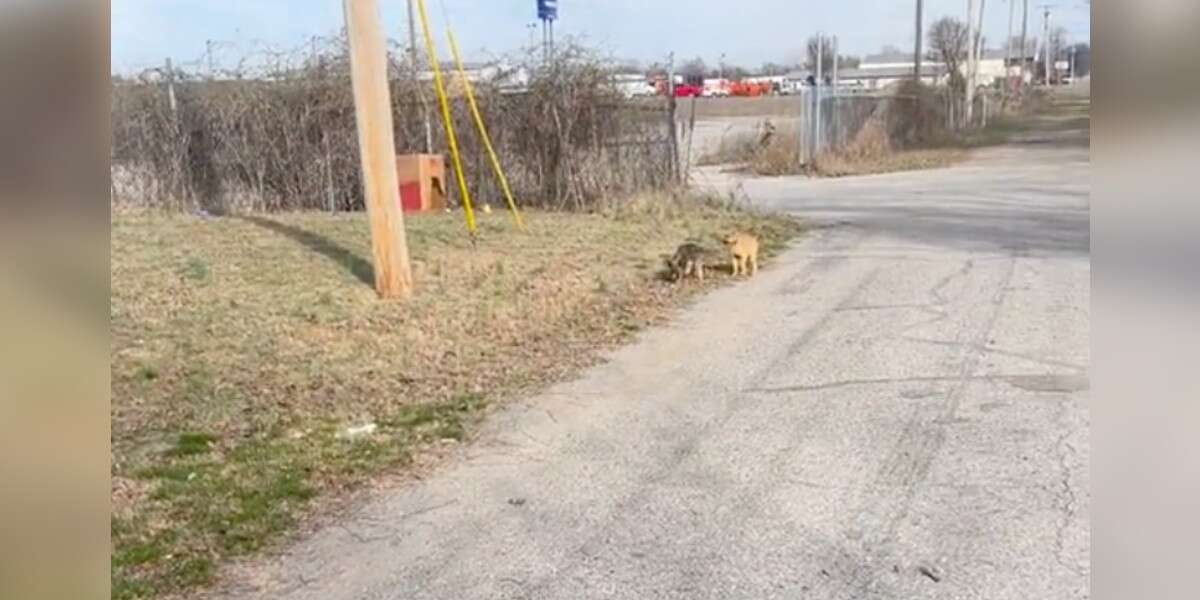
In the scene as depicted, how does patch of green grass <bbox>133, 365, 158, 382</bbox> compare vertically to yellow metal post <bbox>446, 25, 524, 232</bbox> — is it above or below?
below

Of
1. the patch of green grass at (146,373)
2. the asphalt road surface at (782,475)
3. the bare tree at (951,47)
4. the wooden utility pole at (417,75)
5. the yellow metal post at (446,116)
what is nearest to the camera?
the asphalt road surface at (782,475)

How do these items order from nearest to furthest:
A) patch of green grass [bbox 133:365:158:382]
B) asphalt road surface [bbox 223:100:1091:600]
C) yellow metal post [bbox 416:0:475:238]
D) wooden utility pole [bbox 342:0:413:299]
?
asphalt road surface [bbox 223:100:1091:600], patch of green grass [bbox 133:365:158:382], wooden utility pole [bbox 342:0:413:299], yellow metal post [bbox 416:0:475:238]

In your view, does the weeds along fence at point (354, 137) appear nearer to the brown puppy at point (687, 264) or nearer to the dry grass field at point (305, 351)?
the dry grass field at point (305, 351)

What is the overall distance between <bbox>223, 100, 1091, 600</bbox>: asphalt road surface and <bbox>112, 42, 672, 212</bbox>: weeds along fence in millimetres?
4426

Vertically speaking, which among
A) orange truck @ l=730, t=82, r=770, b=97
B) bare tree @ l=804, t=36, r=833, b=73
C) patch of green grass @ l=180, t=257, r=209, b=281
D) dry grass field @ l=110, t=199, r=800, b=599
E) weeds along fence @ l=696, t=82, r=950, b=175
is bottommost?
dry grass field @ l=110, t=199, r=800, b=599

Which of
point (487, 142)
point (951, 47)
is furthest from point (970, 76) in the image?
point (487, 142)

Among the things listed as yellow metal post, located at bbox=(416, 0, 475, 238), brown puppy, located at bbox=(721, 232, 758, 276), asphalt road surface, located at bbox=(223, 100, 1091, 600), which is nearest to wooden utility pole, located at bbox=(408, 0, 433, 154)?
yellow metal post, located at bbox=(416, 0, 475, 238)

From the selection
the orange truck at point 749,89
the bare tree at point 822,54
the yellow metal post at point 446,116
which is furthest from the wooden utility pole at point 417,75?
the bare tree at point 822,54

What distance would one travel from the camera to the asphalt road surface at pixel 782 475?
246 centimetres

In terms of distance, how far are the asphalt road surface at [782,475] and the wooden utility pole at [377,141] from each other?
1.63m

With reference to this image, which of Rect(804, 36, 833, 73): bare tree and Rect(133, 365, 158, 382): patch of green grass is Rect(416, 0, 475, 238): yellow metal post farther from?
Rect(133, 365, 158, 382): patch of green grass

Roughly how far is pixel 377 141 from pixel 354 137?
172 inches

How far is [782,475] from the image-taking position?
3115 millimetres

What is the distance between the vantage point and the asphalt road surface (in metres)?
2.46
